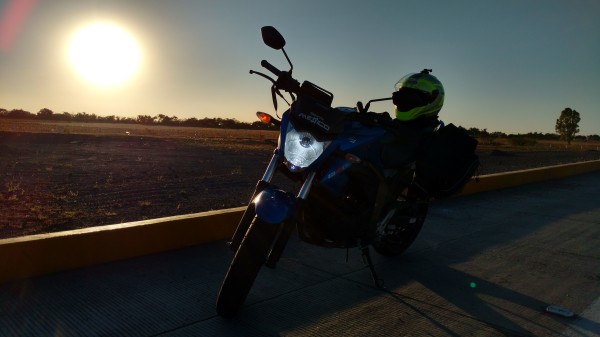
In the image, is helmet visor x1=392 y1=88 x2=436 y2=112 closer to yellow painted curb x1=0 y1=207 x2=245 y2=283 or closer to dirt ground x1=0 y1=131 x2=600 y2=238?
dirt ground x1=0 y1=131 x2=600 y2=238

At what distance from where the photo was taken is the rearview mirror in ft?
10.5

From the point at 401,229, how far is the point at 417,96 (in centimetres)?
134

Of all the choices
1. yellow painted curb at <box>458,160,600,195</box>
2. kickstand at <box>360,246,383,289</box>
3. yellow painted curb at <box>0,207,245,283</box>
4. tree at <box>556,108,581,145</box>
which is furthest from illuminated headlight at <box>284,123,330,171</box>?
tree at <box>556,108,581,145</box>

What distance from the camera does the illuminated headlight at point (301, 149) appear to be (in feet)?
10.4

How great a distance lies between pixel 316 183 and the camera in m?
3.31

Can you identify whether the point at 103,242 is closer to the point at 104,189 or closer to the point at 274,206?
the point at 274,206

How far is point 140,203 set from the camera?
29.0 feet

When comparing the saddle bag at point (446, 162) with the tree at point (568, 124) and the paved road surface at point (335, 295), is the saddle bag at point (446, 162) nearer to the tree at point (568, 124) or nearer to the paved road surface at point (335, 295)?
the paved road surface at point (335, 295)

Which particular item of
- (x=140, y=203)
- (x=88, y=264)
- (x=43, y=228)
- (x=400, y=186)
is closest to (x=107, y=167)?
(x=140, y=203)

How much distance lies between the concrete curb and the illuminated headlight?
1831 millimetres

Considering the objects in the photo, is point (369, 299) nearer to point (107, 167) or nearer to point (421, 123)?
point (421, 123)

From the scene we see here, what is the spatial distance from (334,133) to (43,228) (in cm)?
514

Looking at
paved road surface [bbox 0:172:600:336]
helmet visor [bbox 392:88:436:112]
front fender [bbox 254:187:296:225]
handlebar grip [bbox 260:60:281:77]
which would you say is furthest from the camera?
helmet visor [bbox 392:88:436:112]

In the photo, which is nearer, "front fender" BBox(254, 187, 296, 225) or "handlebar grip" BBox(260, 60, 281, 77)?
"front fender" BBox(254, 187, 296, 225)
